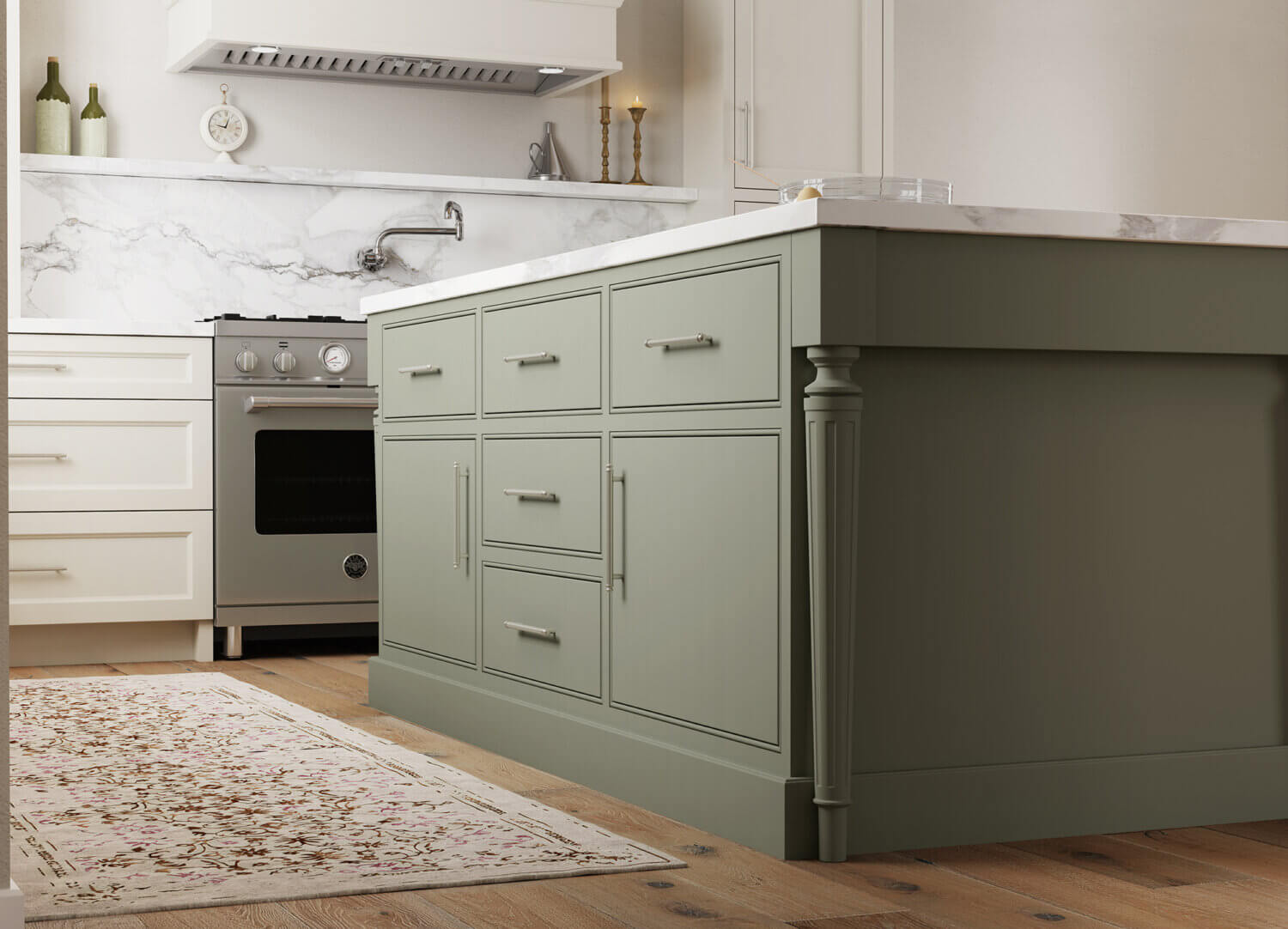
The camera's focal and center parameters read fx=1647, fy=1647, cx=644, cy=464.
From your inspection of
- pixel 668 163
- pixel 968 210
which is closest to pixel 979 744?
pixel 968 210

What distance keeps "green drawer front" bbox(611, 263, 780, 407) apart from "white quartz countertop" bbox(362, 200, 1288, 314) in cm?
5

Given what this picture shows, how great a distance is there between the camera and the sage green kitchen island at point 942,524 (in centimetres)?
199

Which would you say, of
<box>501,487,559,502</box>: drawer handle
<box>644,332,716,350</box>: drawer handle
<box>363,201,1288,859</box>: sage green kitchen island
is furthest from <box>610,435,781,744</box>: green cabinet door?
<box>501,487,559,502</box>: drawer handle

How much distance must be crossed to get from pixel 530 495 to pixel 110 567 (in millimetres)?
1768

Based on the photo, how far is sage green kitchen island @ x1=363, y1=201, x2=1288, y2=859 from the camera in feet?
6.51

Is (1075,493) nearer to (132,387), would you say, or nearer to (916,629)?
(916,629)

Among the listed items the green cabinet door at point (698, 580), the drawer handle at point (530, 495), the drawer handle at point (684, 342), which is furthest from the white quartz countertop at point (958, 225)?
the drawer handle at point (530, 495)

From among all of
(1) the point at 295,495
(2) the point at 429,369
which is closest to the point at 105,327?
(1) the point at 295,495

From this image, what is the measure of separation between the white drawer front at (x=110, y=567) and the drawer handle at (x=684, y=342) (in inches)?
85.2

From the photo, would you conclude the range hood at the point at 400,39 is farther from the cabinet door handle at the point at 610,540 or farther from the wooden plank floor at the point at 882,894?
the wooden plank floor at the point at 882,894

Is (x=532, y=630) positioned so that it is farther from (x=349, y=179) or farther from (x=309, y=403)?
(x=349, y=179)

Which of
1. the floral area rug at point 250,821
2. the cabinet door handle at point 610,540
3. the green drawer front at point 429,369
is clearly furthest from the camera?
the green drawer front at point 429,369

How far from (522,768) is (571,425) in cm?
57

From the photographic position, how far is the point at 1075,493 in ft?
7.03
